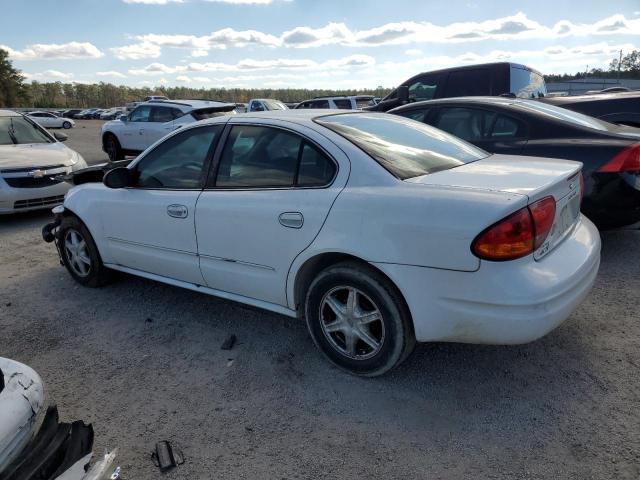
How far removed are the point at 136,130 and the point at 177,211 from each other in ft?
36.7

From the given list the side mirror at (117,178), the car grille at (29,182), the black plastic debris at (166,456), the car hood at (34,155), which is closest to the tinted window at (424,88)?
the car hood at (34,155)

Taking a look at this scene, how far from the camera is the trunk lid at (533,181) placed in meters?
2.64

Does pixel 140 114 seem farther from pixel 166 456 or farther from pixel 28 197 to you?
pixel 166 456

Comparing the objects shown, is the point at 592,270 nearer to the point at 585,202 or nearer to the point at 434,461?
the point at 434,461

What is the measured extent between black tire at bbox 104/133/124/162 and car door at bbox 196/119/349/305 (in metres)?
12.3

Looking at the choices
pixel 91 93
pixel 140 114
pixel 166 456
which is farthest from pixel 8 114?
pixel 91 93

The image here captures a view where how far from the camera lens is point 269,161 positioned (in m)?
3.31

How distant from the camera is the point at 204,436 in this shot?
260cm

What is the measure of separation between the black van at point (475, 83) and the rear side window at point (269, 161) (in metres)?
6.08

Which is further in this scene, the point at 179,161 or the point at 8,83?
the point at 8,83

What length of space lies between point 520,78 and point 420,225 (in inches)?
288

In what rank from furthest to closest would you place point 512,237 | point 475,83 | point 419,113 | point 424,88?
point 424,88 < point 475,83 < point 419,113 < point 512,237

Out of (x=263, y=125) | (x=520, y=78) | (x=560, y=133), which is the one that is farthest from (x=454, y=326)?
(x=520, y=78)

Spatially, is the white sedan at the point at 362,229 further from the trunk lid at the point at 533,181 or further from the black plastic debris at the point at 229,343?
the black plastic debris at the point at 229,343
